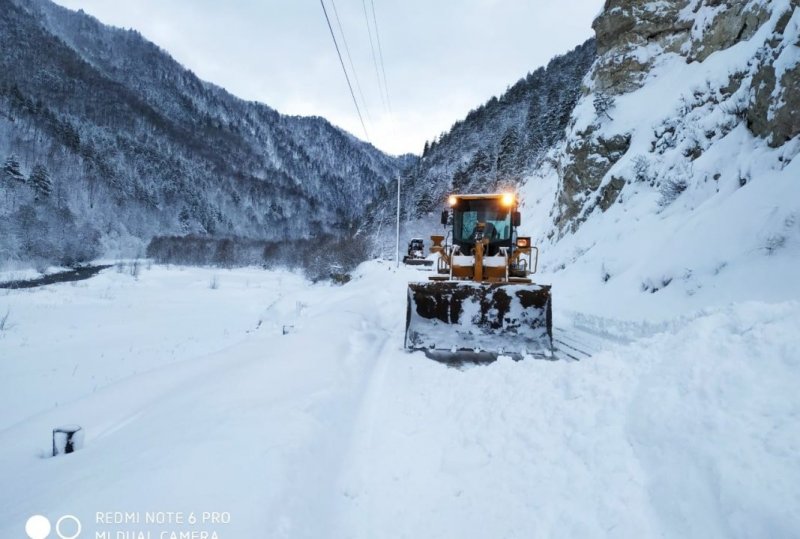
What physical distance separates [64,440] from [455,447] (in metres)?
3.40

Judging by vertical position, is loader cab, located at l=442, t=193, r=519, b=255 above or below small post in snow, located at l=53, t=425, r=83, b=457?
above

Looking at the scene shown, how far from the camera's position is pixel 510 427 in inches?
153

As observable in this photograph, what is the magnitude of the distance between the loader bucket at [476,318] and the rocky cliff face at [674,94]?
5.99 m

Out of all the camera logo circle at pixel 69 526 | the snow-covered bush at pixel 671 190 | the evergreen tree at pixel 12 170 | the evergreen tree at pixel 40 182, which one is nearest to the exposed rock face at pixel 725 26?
the snow-covered bush at pixel 671 190

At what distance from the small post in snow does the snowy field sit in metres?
0.14

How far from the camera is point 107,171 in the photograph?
89.2 m

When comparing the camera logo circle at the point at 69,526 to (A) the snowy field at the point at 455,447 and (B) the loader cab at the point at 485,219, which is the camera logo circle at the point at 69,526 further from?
(B) the loader cab at the point at 485,219

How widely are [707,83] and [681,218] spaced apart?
7507 mm

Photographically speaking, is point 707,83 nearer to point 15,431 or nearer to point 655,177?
point 655,177

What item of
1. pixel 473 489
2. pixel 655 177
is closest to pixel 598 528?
pixel 473 489

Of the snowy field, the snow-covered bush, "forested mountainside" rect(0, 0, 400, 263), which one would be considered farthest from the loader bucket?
"forested mountainside" rect(0, 0, 400, 263)

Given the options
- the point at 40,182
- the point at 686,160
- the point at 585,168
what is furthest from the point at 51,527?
the point at 40,182

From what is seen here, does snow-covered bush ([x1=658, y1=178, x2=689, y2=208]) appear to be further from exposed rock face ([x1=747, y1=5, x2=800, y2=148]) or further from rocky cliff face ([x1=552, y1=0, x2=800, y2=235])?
exposed rock face ([x1=747, y1=5, x2=800, y2=148])

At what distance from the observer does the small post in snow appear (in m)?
3.45
